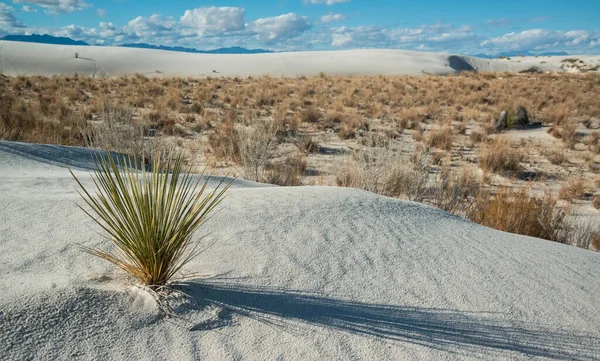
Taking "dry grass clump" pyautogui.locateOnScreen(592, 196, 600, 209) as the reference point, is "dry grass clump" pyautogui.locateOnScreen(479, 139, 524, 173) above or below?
above

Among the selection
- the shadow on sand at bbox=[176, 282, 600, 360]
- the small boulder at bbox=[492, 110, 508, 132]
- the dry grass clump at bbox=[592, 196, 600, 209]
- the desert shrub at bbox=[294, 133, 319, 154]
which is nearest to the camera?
the shadow on sand at bbox=[176, 282, 600, 360]

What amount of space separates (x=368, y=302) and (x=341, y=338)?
0.37 m

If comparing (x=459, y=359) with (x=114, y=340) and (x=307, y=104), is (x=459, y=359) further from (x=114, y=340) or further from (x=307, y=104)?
(x=307, y=104)

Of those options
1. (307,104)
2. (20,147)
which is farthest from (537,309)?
(307,104)

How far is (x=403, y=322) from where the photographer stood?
6.98ft

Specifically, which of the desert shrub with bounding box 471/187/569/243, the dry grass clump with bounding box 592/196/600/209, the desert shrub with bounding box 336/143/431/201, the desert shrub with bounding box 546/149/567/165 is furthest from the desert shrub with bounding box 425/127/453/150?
the desert shrub with bounding box 471/187/569/243

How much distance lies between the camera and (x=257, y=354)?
180 centimetres

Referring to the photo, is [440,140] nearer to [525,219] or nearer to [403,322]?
[525,219]

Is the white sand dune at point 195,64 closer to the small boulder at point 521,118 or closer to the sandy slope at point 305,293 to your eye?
the small boulder at point 521,118

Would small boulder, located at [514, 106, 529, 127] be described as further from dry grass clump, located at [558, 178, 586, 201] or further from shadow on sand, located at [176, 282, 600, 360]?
shadow on sand, located at [176, 282, 600, 360]

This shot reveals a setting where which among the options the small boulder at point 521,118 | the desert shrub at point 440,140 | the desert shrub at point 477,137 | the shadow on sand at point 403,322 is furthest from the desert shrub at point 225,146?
the small boulder at point 521,118

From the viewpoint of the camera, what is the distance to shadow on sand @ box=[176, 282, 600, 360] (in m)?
2.03

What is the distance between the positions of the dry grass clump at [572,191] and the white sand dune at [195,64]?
2998cm

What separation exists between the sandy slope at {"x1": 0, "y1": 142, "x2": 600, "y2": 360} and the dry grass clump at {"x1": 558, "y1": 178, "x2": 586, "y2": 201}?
11.4 ft
